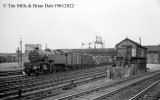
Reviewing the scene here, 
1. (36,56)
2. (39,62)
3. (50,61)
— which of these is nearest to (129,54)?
(50,61)

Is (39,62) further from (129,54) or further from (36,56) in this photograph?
(129,54)

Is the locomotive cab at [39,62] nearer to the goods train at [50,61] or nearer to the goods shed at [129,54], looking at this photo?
the goods train at [50,61]

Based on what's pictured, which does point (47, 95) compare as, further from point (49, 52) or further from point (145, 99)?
point (49, 52)

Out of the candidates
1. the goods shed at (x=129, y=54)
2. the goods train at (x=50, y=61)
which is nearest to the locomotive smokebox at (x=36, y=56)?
the goods train at (x=50, y=61)

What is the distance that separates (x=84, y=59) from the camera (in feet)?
145

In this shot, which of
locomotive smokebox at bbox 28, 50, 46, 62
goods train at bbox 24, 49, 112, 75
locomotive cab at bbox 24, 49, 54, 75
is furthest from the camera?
locomotive smokebox at bbox 28, 50, 46, 62

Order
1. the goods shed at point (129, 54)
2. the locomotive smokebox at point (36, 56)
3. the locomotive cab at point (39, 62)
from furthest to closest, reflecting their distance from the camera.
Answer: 1. the goods shed at point (129, 54)
2. the locomotive smokebox at point (36, 56)
3. the locomotive cab at point (39, 62)

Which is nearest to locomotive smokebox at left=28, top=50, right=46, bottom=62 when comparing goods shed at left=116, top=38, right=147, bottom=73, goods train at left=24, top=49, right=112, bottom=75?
goods train at left=24, top=49, right=112, bottom=75

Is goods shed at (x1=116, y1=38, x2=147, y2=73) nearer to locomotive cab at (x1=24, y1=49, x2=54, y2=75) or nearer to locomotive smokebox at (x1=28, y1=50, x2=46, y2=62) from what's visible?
locomotive cab at (x1=24, y1=49, x2=54, y2=75)

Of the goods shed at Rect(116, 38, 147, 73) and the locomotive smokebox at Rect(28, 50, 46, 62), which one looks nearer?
the locomotive smokebox at Rect(28, 50, 46, 62)

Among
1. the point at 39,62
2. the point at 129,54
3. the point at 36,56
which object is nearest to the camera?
the point at 39,62

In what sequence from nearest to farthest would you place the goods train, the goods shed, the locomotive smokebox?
the goods train
the locomotive smokebox
the goods shed

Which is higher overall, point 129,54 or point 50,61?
point 129,54

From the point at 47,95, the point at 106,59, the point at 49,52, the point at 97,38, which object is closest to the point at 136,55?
the point at 49,52
